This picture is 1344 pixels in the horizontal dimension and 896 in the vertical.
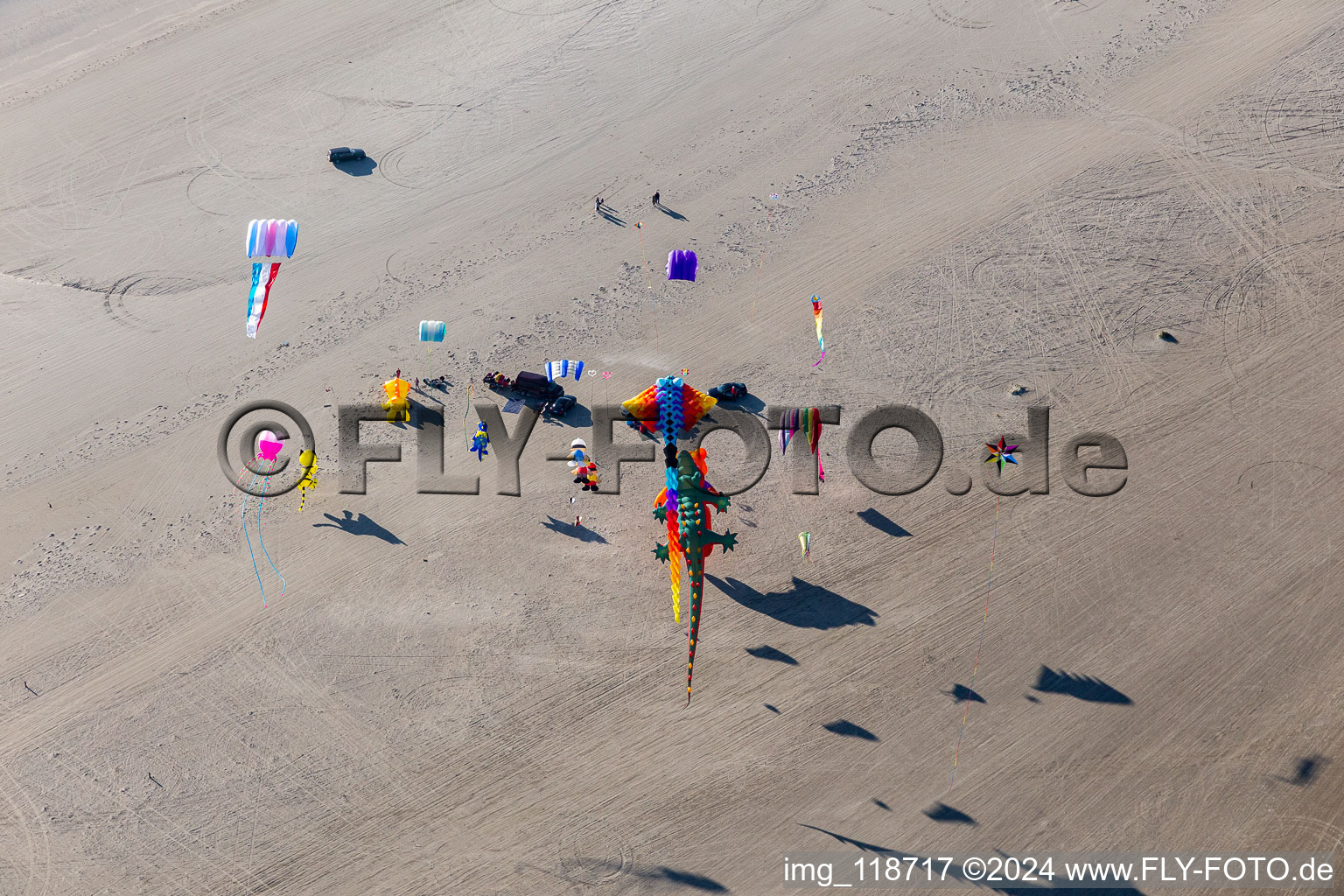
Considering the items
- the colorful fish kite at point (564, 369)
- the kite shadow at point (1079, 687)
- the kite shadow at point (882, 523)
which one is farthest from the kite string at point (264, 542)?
the kite shadow at point (1079, 687)

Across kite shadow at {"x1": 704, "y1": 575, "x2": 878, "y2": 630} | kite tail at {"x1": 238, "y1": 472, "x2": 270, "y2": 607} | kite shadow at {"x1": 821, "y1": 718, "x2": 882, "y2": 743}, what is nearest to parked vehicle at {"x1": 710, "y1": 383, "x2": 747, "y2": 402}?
kite shadow at {"x1": 704, "y1": 575, "x2": 878, "y2": 630}

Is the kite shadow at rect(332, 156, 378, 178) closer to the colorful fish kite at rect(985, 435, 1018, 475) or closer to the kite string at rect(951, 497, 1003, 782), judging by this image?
the colorful fish kite at rect(985, 435, 1018, 475)

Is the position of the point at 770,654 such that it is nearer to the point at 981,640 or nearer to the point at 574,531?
the point at 981,640

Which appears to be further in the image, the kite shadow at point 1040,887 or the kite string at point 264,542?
the kite string at point 264,542

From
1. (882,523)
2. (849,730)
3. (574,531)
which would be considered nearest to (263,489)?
(574,531)

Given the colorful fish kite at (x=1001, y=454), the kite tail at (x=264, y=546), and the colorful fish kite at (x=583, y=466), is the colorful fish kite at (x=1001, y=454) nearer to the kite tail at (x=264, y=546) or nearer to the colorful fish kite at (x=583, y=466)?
the colorful fish kite at (x=583, y=466)

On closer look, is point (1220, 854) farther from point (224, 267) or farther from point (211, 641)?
point (224, 267)
